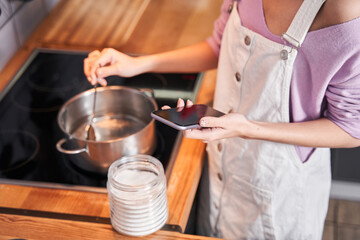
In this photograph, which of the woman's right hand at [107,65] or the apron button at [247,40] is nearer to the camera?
the apron button at [247,40]

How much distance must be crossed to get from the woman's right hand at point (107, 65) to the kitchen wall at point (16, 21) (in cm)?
41

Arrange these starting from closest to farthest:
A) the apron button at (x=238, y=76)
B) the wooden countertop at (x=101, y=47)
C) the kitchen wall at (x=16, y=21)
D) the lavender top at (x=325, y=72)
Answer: the lavender top at (x=325, y=72) < the wooden countertop at (x=101, y=47) < the apron button at (x=238, y=76) < the kitchen wall at (x=16, y=21)

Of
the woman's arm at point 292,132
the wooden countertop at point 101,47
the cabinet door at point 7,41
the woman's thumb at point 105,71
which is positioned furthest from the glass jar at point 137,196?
the cabinet door at point 7,41

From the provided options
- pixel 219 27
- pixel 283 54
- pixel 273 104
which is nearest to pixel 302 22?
pixel 283 54

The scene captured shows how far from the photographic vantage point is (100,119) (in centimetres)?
131

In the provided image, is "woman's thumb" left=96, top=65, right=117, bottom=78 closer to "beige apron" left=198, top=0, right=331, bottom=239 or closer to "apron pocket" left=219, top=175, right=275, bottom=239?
"beige apron" left=198, top=0, right=331, bottom=239

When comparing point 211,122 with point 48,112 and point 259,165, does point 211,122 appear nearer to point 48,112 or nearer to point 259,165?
point 259,165

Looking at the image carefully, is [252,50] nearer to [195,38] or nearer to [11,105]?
[195,38]

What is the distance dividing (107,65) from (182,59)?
19 cm

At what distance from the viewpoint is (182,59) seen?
1.27m

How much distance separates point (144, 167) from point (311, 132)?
36cm

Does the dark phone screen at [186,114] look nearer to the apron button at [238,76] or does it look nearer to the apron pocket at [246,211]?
the apron button at [238,76]

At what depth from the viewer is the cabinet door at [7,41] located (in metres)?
1.47

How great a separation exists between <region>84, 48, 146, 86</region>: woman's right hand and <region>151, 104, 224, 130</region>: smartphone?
29 cm
